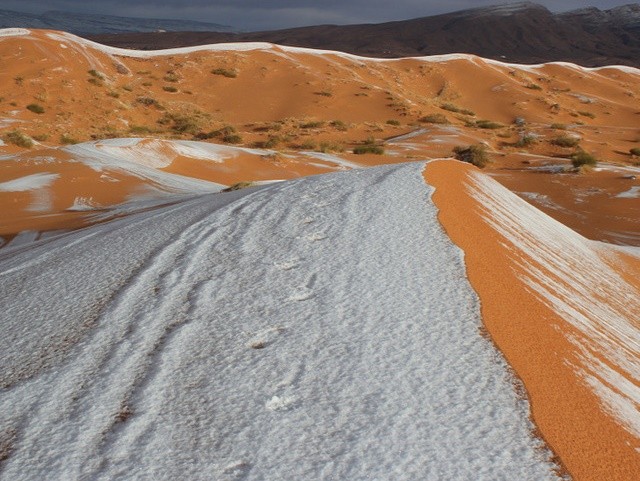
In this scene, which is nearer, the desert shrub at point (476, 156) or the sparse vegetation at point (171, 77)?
the desert shrub at point (476, 156)

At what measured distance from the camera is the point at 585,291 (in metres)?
4.98

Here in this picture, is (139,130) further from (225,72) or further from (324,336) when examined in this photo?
(324,336)

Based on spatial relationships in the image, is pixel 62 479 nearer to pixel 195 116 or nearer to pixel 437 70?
pixel 195 116

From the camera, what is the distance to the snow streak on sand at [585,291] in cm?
307

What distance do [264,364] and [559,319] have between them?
187cm

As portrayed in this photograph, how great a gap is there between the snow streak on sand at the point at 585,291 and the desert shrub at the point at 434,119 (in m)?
23.1

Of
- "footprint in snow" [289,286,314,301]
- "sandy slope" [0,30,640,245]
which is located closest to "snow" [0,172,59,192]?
"sandy slope" [0,30,640,245]

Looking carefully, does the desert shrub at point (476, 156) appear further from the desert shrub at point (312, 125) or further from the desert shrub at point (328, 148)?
the desert shrub at point (312, 125)

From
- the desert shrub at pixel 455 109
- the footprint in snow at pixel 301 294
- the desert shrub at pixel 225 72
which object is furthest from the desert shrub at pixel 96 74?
the footprint in snow at pixel 301 294

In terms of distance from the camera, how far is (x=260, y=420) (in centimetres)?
250

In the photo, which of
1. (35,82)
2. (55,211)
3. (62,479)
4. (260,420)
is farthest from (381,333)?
(35,82)

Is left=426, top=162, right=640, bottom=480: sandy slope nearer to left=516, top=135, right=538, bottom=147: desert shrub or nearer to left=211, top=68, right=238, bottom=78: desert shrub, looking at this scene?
left=516, top=135, right=538, bottom=147: desert shrub

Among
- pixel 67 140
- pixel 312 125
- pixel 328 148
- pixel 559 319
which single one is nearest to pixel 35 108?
pixel 67 140

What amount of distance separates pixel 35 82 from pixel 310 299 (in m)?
28.4
